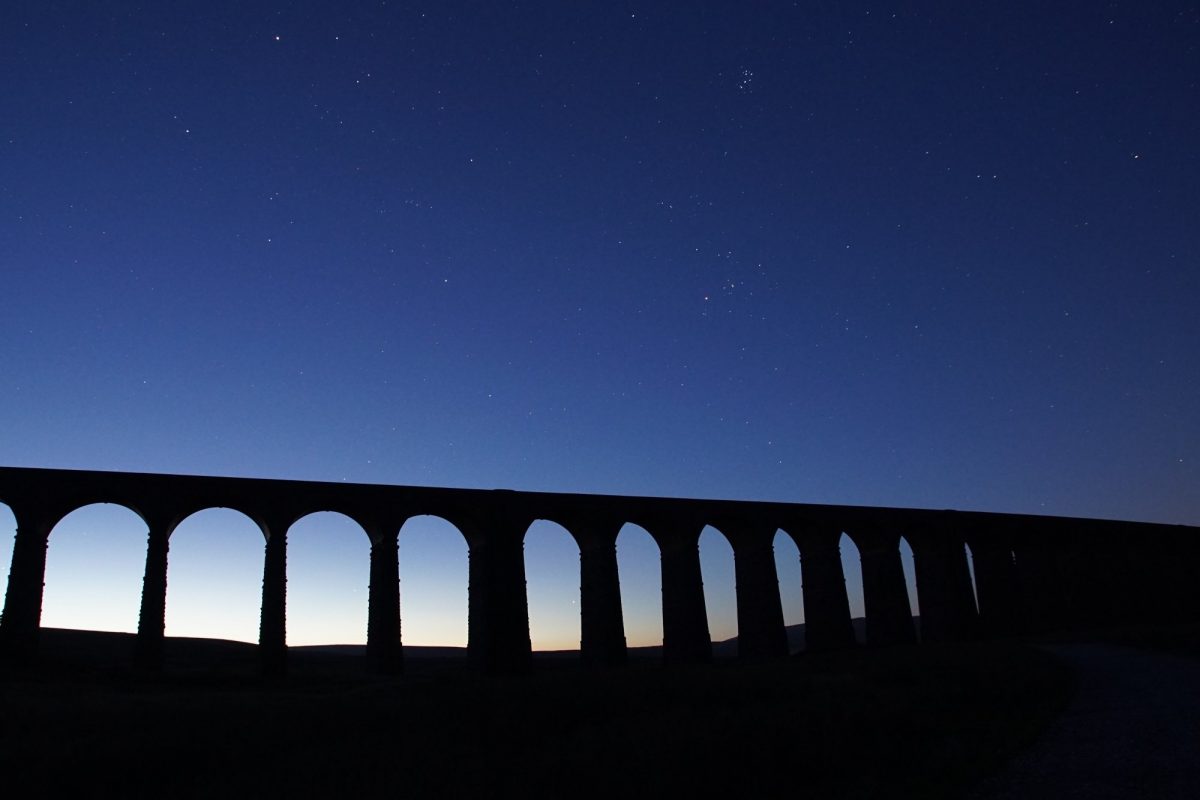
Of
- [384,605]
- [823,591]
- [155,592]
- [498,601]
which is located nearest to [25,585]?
[155,592]

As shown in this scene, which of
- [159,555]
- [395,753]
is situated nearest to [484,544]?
[159,555]

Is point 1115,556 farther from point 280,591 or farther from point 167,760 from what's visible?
point 167,760

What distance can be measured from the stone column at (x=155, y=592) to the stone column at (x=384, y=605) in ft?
24.5

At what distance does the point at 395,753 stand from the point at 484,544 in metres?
23.9

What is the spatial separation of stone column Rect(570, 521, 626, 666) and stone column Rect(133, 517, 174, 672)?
16.8 meters

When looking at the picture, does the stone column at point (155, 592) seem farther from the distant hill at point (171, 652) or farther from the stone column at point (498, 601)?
the stone column at point (498, 601)

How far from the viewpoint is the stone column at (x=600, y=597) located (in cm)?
3844

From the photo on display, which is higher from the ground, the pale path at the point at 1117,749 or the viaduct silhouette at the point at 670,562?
the viaduct silhouette at the point at 670,562

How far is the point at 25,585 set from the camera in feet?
93.9

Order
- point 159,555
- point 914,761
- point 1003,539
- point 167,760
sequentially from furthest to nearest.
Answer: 1. point 1003,539
2. point 159,555
3. point 167,760
4. point 914,761

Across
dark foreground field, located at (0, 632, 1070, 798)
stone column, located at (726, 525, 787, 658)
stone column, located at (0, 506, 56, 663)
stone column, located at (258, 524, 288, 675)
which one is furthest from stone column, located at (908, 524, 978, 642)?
stone column, located at (0, 506, 56, 663)

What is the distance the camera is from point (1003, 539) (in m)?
52.0

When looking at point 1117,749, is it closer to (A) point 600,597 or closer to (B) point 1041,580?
(A) point 600,597

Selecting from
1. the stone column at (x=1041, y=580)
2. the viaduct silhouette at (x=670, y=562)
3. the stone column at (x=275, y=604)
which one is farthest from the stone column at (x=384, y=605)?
the stone column at (x=1041, y=580)
